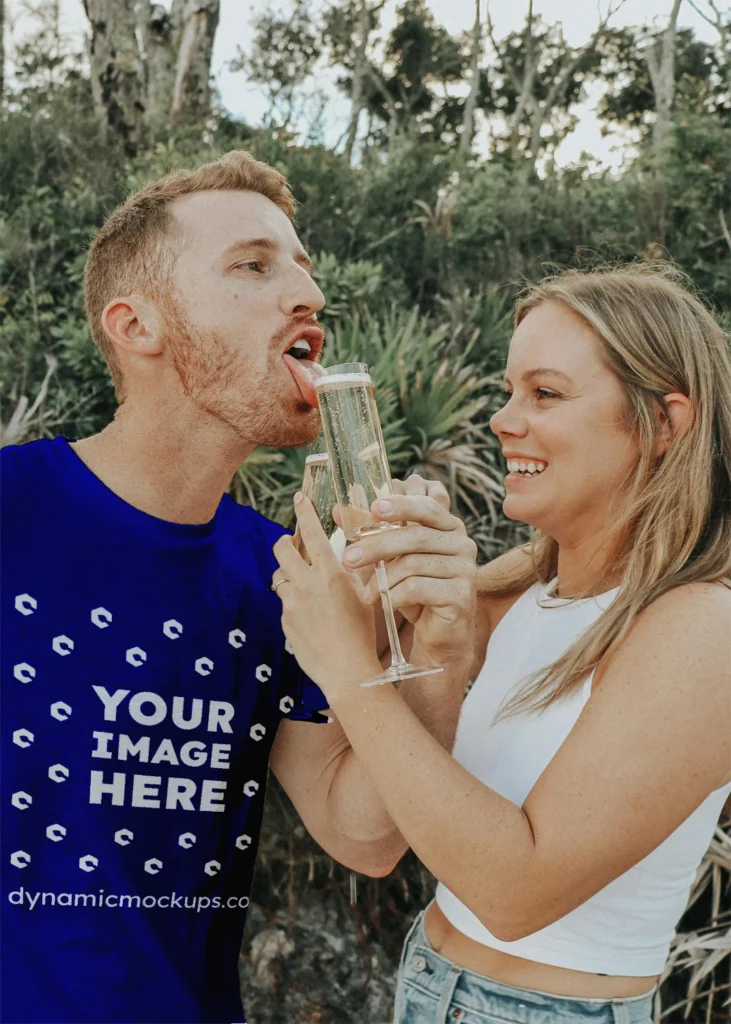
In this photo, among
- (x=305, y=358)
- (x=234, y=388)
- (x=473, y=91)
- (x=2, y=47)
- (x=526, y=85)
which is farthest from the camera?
(x=473, y=91)

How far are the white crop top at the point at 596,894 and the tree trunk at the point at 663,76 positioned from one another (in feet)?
13.2

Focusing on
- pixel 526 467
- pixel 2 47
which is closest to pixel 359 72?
pixel 2 47

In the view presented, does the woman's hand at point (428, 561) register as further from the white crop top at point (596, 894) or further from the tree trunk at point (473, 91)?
Result: the tree trunk at point (473, 91)

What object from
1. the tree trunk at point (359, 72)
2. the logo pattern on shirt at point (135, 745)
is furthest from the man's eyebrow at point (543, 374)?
the tree trunk at point (359, 72)

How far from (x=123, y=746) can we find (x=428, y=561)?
0.76m

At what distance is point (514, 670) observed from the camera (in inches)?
79.5

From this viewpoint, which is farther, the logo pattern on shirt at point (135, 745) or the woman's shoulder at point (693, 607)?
the logo pattern on shirt at point (135, 745)

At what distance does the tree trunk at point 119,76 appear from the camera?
16.3ft

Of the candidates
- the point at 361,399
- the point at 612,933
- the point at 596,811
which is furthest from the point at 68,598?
the point at 612,933

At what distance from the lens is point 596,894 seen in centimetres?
175

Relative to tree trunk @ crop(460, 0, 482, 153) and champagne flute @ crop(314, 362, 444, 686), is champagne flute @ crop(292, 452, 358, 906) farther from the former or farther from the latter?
tree trunk @ crop(460, 0, 482, 153)

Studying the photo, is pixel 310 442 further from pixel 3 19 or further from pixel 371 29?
pixel 371 29

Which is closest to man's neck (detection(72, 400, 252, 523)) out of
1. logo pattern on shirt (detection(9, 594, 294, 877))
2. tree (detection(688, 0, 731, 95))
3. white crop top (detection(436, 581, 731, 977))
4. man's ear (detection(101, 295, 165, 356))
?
man's ear (detection(101, 295, 165, 356))

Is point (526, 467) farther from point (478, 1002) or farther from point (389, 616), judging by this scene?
point (478, 1002)
